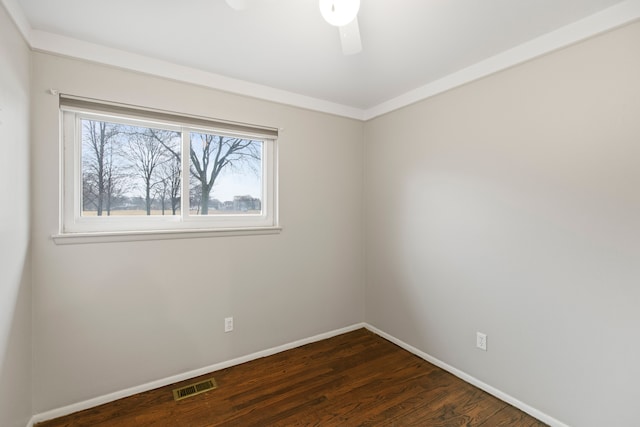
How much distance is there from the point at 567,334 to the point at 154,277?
264cm

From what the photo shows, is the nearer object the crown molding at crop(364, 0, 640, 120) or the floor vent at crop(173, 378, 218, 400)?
the crown molding at crop(364, 0, 640, 120)

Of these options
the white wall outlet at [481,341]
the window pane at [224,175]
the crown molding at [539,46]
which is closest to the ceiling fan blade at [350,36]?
the crown molding at [539,46]

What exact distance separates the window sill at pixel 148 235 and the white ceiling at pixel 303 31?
116cm

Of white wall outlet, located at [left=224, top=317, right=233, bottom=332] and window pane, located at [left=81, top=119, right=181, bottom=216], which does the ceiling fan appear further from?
white wall outlet, located at [left=224, top=317, right=233, bottom=332]

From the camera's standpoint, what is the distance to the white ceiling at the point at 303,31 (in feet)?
5.01

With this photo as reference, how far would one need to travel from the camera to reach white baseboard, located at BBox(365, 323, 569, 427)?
1.79 meters

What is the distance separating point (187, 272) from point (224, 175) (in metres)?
0.84

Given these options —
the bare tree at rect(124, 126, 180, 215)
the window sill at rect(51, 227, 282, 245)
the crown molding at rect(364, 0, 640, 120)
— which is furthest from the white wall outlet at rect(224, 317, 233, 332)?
the crown molding at rect(364, 0, 640, 120)

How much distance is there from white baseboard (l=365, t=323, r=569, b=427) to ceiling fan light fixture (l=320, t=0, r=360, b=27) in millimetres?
2419

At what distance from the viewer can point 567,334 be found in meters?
1.71

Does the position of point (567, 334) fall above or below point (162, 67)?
below

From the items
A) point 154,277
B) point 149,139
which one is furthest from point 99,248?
point 149,139

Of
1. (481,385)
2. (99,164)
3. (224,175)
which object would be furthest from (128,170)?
(481,385)

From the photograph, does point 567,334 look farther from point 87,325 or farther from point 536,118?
point 87,325
